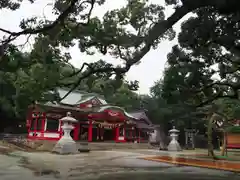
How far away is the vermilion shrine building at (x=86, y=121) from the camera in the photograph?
2314 centimetres

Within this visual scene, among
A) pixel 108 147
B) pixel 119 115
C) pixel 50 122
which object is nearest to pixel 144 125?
pixel 119 115

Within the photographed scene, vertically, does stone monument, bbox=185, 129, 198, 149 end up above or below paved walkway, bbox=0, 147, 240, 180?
above

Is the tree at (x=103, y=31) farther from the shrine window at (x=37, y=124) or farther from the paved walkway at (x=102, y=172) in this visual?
the shrine window at (x=37, y=124)

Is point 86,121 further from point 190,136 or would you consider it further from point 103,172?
point 103,172

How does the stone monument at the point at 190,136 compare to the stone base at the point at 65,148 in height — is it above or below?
above

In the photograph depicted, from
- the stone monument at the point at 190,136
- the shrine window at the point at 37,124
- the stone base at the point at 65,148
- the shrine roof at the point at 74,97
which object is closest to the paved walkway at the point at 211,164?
the stone base at the point at 65,148

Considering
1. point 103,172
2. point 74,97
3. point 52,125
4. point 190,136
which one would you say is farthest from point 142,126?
point 103,172

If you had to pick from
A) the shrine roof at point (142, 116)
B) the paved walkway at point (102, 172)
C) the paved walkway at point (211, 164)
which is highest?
the shrine roof at point (142, 116)

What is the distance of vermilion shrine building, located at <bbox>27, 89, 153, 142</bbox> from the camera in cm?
2314

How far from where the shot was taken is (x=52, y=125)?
76.9 feet

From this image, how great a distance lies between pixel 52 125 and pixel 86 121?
4.35 m

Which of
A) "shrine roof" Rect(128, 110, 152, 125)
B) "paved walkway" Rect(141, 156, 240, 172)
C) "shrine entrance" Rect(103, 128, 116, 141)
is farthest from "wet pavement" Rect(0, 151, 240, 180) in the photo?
"shrine roof" Rect(128, 110, 152, 125)

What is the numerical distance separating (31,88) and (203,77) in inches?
246

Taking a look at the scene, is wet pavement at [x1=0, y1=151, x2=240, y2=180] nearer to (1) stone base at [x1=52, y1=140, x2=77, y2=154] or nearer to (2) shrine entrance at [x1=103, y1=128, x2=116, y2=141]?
(1) stone base at [x1=52, y1=140, x2=77, y2=154]
